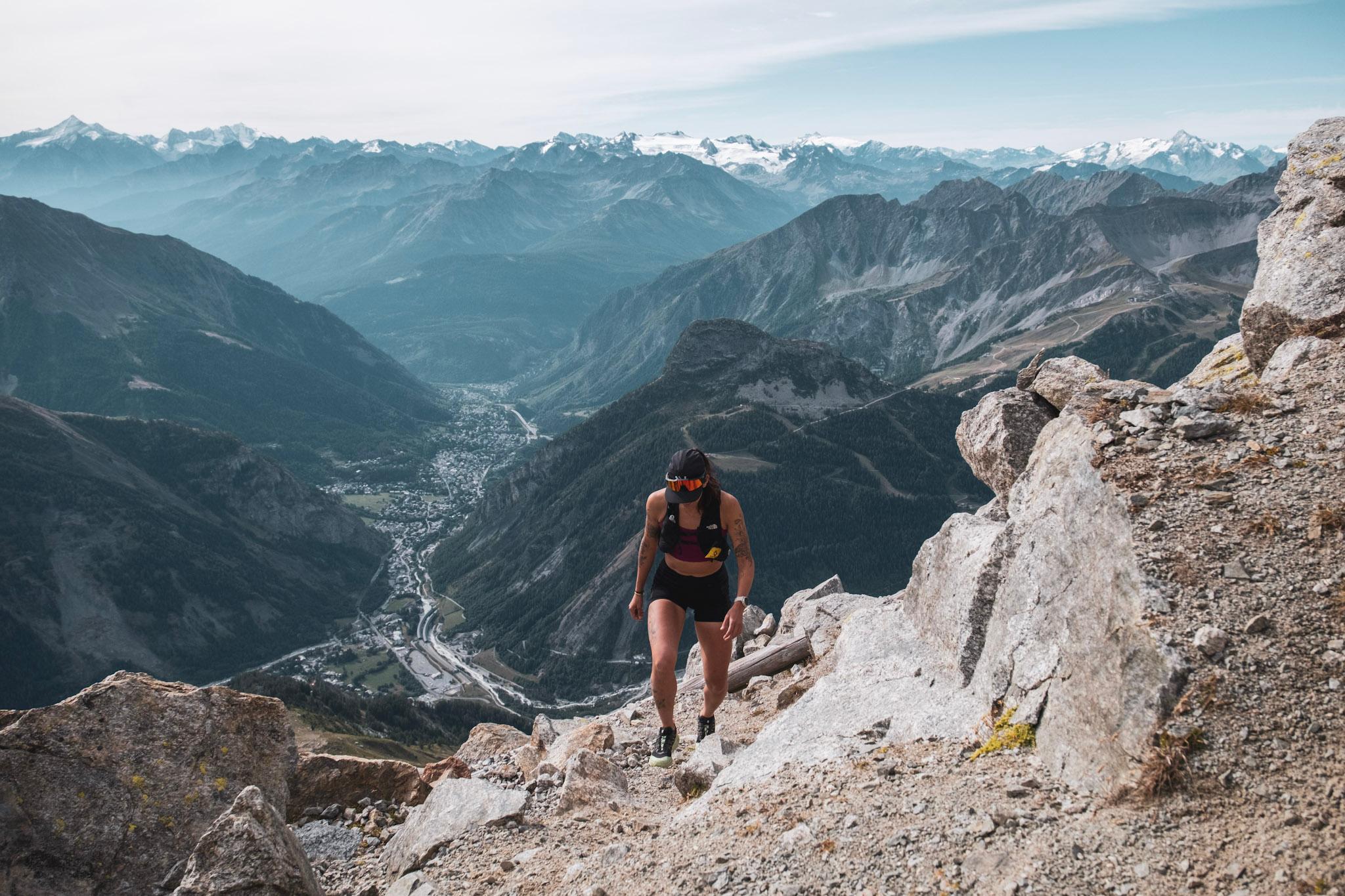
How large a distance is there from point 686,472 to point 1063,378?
33.1 ft

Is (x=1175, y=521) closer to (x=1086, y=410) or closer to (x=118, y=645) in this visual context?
(x=1086, y=410)

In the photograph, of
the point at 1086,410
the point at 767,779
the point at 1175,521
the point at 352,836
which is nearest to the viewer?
the point at 1175,521

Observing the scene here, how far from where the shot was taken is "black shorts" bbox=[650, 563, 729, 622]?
→ 13734 millimetres

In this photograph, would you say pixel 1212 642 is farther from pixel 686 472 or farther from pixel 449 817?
pixel 449 817

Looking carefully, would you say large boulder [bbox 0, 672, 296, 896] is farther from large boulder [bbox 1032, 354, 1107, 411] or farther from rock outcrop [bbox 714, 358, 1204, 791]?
large boulder [bbox 1032, 354, 1107, 411]

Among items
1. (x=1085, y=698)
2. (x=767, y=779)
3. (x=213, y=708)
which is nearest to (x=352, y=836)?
(x=213, y=708)

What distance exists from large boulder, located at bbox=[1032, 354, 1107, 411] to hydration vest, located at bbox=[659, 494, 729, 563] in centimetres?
910

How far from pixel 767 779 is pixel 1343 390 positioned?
9903 millimetres

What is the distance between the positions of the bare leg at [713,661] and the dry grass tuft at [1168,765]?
23.3 feet

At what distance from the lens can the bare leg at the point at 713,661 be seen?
1405 cm

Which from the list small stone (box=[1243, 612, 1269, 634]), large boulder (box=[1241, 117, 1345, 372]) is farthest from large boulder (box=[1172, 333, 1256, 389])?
small stone (box=[1243, 612, 1269, 634])

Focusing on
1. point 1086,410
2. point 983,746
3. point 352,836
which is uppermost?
point 1086,410

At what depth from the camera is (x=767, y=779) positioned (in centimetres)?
1140

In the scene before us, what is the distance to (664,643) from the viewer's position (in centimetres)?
1352
